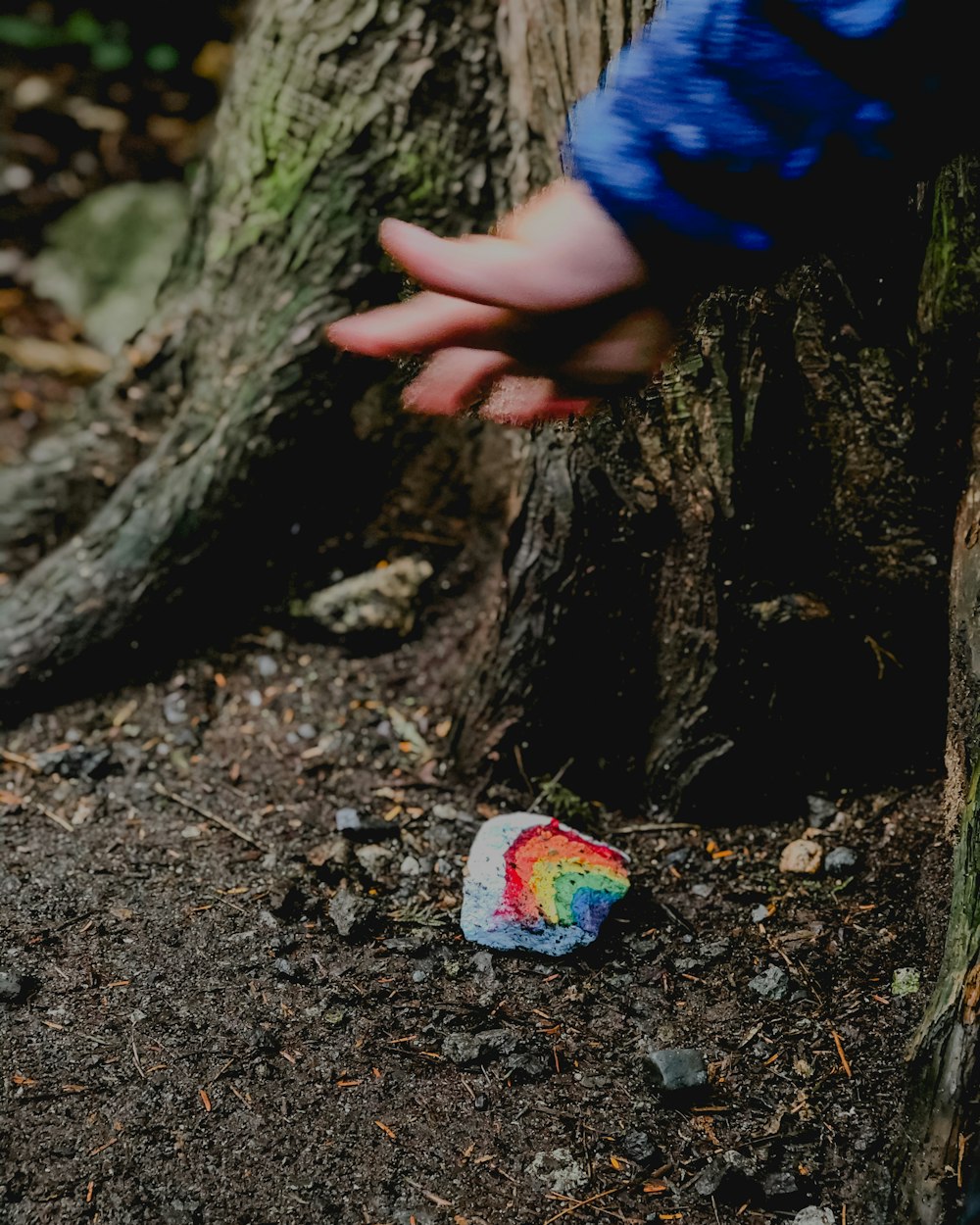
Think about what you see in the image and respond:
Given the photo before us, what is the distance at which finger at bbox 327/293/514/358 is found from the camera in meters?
1.03

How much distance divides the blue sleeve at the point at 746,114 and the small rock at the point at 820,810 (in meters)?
1.56

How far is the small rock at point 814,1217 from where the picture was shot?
149 centimetres

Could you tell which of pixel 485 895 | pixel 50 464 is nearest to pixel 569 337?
pixel 485 895

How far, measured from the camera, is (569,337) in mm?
1017

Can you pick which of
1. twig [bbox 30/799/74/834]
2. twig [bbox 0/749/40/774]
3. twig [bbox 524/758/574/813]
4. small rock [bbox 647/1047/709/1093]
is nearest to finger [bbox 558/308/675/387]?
small rock [bbox 647/1047/709/1093]

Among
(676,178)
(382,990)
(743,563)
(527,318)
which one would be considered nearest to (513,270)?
(527,318)

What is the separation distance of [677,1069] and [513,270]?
1.31 meters

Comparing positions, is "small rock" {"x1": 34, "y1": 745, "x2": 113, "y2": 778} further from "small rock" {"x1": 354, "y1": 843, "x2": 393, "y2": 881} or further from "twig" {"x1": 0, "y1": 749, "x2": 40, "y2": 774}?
"small rock" {"x1": 354, "y1": 843, "x2": 393, "y2": 881}

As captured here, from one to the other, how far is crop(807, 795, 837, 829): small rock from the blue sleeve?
1.56m

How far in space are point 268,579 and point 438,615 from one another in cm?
47

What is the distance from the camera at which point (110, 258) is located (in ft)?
16.0

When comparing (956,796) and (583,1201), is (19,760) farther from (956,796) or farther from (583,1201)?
(956,796)

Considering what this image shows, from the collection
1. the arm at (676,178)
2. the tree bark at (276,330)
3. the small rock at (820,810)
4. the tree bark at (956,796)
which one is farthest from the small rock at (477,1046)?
the tree bark at (276,330)

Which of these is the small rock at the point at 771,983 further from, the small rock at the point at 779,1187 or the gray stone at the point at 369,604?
the gray stone at the point at 369,604
